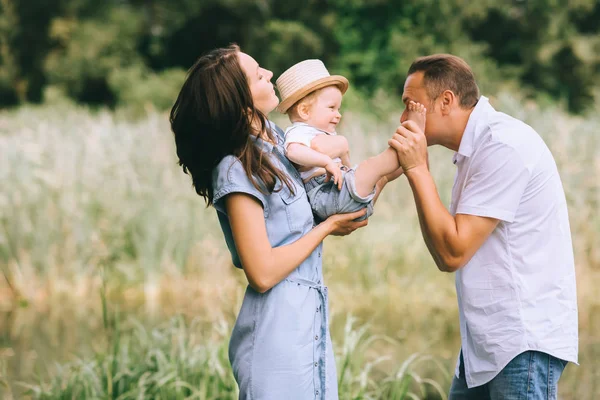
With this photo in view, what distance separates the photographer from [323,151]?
2.36m

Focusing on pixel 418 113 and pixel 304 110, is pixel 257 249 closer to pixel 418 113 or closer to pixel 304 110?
pixel 304 110

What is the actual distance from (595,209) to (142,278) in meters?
4.19

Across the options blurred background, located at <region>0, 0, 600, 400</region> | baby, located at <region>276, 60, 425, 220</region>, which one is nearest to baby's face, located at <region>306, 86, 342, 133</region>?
baby, located at <region>276, 60, 425, 220</region>

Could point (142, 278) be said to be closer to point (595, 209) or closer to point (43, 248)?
point (43, 248)

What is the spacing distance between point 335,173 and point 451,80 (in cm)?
55

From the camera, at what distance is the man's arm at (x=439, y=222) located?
2299mm

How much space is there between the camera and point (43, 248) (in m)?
6.81

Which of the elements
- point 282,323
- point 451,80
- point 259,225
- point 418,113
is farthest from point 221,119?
point 451,80

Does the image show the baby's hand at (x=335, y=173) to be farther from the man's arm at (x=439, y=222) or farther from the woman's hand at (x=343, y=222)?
the man's arm at (x=439, y=222)

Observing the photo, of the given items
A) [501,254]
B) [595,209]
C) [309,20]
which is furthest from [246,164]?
[309,20]

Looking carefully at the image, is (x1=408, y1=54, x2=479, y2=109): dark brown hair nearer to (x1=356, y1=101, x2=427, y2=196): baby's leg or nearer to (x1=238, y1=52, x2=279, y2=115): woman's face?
(x1=356, y1=101, x2=427, y2=196): baby's leg

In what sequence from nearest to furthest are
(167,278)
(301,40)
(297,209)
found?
(297,209) → (167,278) → (301,40)

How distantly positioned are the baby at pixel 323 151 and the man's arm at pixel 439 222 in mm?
55

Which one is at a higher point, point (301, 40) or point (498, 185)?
point (301, 40)
